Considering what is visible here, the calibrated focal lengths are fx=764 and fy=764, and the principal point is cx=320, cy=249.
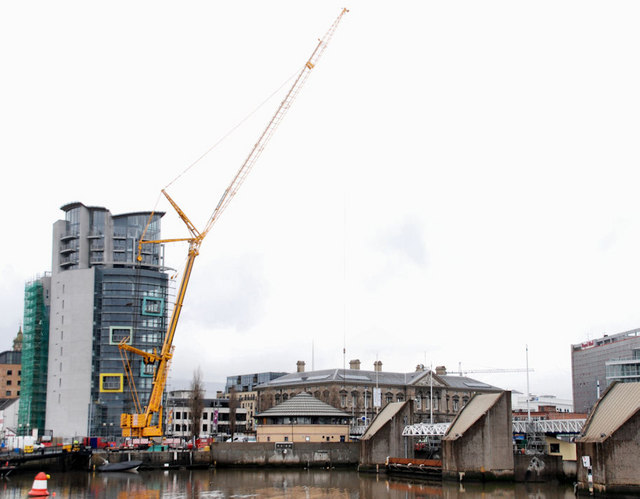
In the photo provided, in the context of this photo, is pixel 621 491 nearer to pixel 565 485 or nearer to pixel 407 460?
pixel 565 485

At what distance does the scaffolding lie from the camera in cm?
13512

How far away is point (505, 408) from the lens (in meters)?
74.2

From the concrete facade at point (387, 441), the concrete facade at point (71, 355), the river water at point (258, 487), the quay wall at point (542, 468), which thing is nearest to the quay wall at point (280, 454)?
the river water at point (258, 487)

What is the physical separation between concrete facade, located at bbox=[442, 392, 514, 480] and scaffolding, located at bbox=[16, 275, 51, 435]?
8693 cm

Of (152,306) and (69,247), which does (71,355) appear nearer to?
(152,306)

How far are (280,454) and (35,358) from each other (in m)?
62.0

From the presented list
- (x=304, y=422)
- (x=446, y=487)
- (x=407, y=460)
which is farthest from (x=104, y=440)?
(x=446, y=487)

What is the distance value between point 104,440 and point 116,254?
3306 cm

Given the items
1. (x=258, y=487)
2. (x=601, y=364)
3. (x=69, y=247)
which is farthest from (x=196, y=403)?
(x=601, y=364)

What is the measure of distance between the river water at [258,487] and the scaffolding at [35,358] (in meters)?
50.2

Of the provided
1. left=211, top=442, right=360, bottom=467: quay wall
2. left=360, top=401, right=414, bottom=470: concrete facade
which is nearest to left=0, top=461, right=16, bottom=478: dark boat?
left=211, top=442, right=360, bottom=467: quay wall

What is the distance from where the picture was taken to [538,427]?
264 ft

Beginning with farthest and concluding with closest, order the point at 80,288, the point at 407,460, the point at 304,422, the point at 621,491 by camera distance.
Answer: the point at 80,288 → the point at 304,422 → the point at 407,460 → the point at 621,491

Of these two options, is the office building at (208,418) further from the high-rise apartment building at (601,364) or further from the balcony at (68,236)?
the high-rise apartment building at (601,364)
